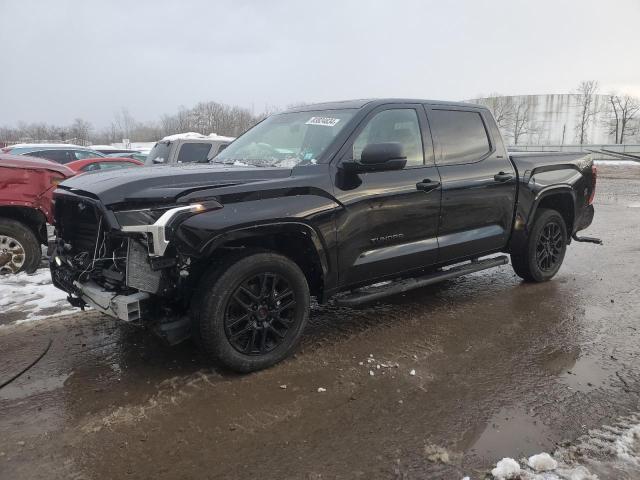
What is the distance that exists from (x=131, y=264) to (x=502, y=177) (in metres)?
3.71

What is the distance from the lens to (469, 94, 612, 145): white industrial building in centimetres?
7700

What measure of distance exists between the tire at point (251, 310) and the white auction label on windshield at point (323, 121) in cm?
131

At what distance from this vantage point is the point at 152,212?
125 inches

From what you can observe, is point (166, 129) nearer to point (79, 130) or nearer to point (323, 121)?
point (79, 130)

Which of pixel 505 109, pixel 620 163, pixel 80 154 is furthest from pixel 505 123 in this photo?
pixel 80 154

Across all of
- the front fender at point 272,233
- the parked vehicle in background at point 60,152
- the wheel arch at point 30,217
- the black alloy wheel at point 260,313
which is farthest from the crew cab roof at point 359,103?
the parked vehicle in background at point 60,152

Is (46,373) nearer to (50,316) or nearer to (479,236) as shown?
(50,316)

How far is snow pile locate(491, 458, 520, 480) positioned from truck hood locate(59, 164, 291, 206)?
7.56 ft

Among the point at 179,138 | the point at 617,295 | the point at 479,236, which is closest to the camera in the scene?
the point at 479,236

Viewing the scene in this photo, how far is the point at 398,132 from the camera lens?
14.7 ft

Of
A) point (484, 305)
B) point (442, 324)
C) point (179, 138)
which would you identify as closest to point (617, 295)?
point (484, 305)

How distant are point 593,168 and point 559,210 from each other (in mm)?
690

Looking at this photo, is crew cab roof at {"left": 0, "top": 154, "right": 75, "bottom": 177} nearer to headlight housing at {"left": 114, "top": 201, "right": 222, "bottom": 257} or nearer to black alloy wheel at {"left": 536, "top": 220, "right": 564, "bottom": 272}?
headlight housing at {"left": 114, "top": 201, "right": 222, "bottom": 257}

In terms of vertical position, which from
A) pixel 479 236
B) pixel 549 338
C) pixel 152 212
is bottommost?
pixel 549 338
